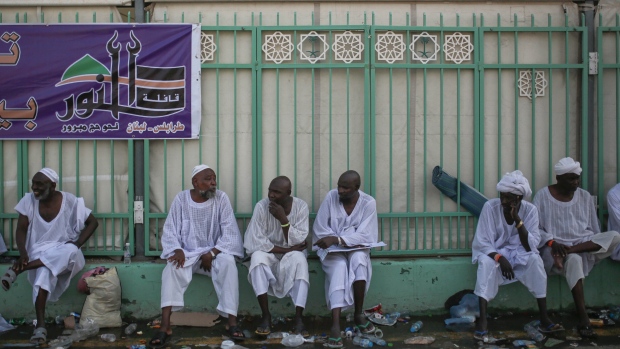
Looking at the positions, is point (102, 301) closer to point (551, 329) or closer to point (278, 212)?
point (278, 212)

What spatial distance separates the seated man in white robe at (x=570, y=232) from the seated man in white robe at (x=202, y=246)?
2793 mm

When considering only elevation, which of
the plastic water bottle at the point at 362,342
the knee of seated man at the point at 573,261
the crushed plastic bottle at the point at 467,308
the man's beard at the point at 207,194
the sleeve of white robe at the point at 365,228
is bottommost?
the plastic water bottle at the point at 362,342

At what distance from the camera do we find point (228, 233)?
6289mm

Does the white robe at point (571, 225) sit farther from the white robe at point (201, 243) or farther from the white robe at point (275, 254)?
Answer: the white robe at point (201, 243)

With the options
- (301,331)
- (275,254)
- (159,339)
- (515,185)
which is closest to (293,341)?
(301,331)

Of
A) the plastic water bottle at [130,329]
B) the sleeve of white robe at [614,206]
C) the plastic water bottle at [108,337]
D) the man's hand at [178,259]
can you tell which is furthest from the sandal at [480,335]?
the plastic water bottle at [108,337]

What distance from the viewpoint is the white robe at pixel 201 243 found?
6.05 meters

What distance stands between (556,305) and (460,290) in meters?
0.94

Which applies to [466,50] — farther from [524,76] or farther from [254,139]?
[254,139]

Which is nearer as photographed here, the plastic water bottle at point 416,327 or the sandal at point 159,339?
the sandal at point 159,339

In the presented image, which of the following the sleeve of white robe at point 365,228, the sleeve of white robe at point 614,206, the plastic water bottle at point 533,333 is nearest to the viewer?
the plastic water bottle at point 533,333

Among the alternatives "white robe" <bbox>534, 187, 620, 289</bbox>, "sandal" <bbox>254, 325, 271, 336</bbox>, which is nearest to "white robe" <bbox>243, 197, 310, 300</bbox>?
"sandal" <bbox>254, 325, 271, 336</bbox>

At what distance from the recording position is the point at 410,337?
19.7 feet

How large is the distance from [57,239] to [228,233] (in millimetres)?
1540
